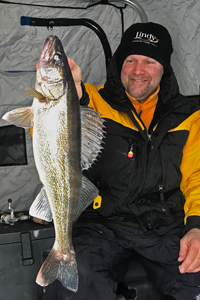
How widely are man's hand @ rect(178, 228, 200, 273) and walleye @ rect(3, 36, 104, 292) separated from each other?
703mm

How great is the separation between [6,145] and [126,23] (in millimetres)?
1637

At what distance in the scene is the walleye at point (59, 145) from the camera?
1.37m

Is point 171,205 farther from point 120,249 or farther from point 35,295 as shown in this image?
point 35,295

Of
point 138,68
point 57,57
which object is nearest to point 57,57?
point 57,57

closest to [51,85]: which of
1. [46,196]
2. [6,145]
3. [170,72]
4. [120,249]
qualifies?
[46,196]

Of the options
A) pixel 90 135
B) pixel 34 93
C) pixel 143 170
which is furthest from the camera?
pixel 143 170

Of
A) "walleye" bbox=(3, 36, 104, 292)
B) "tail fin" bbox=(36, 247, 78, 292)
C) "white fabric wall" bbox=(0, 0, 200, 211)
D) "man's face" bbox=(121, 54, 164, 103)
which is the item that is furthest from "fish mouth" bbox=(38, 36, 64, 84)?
"white fabric wall" bbox=(0, 0, 200, 211)

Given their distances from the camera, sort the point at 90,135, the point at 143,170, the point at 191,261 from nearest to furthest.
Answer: the point at 90,135 < the point at 191,261 < the point at 143,170

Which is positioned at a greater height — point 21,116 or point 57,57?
point 57,57

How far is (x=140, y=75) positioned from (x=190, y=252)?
124 cm

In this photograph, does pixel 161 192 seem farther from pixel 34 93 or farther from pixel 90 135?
pixel 34 93

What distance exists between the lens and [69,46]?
10.3 feet

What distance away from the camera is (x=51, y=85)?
137cm

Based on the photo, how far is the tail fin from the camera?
1.58 meters
